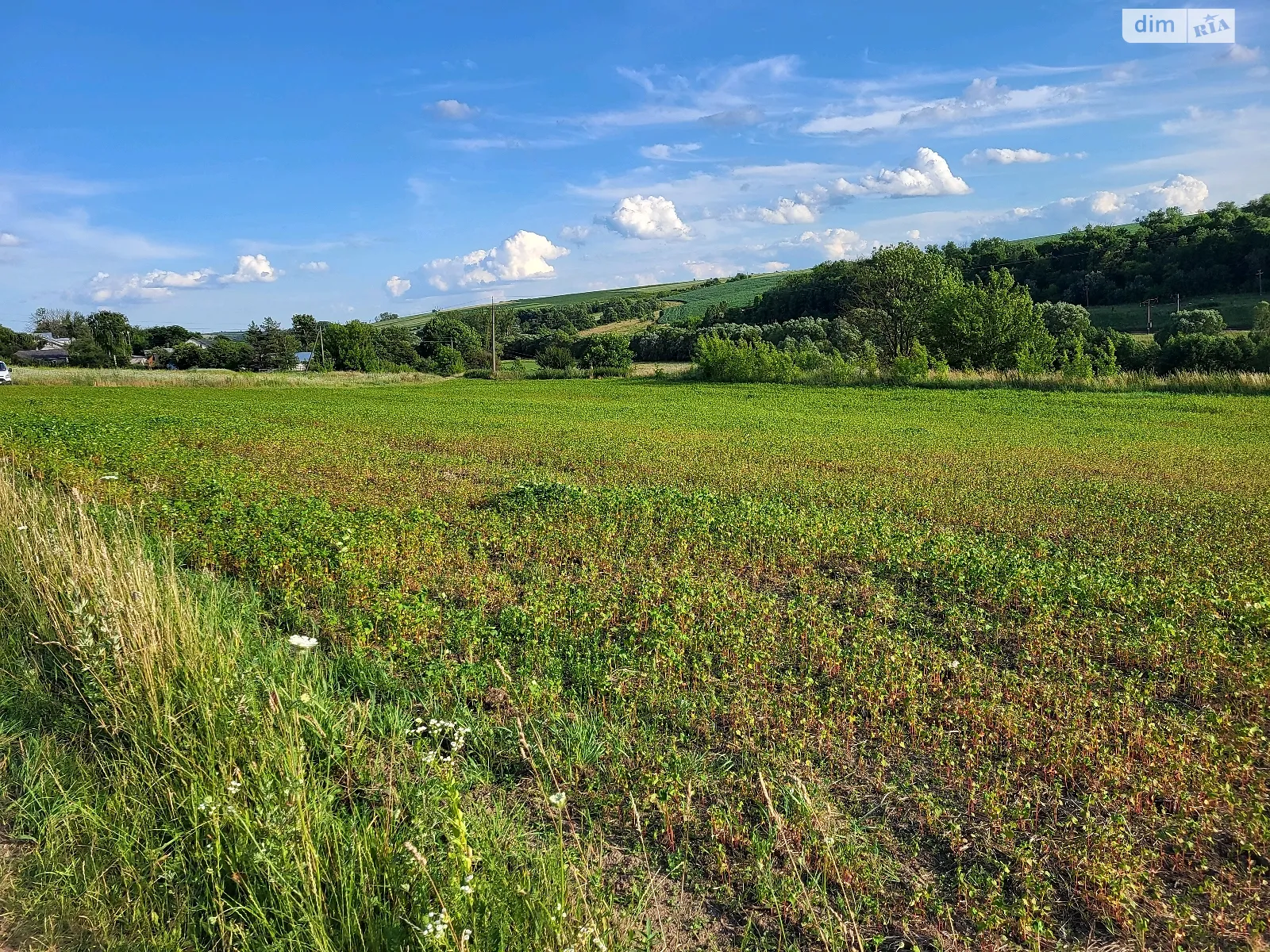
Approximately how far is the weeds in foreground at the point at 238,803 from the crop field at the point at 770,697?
45mm

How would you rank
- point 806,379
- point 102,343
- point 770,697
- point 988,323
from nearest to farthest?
point 770,697 < point 806,379 < point 988,323 < point 102,343

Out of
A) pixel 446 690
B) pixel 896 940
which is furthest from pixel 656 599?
pixel 896 940

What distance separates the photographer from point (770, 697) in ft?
18.8

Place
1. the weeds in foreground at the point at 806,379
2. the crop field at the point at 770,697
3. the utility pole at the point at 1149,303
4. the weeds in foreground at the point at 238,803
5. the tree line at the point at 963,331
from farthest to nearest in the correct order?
the utility pole at the point at 1149,303 < the tree line at the point at 963,331 < the weeds in foreground at the point at 806,379 < the crop field at the point at 770,697 < the weeds in foreground at the point at 238,803

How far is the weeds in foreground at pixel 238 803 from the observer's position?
10.7ft

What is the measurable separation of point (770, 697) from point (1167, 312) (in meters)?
89.7

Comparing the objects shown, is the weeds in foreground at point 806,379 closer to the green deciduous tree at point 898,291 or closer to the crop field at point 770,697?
the green deciduous tree at point 898,291

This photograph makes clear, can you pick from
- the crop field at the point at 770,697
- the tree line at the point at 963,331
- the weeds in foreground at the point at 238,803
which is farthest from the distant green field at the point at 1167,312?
the weeds in foreground at the point at 238,803

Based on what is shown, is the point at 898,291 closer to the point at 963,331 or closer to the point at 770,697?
the point at 963,331

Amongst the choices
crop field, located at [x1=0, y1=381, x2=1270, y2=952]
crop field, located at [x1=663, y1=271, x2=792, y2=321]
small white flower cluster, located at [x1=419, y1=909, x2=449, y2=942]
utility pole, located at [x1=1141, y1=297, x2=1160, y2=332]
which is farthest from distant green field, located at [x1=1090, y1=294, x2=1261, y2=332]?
small white flower cluster, located at [x1=419, y1=909, x2=449, y2=942]

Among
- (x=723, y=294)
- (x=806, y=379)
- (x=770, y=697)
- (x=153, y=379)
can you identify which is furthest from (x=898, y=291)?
(x=723, y=294)

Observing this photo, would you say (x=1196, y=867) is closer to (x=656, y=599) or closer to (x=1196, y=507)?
(x=656, y=599)

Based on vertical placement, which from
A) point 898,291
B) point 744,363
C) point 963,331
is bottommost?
point 744,363

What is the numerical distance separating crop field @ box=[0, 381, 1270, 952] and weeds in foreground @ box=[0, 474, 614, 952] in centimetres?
4
